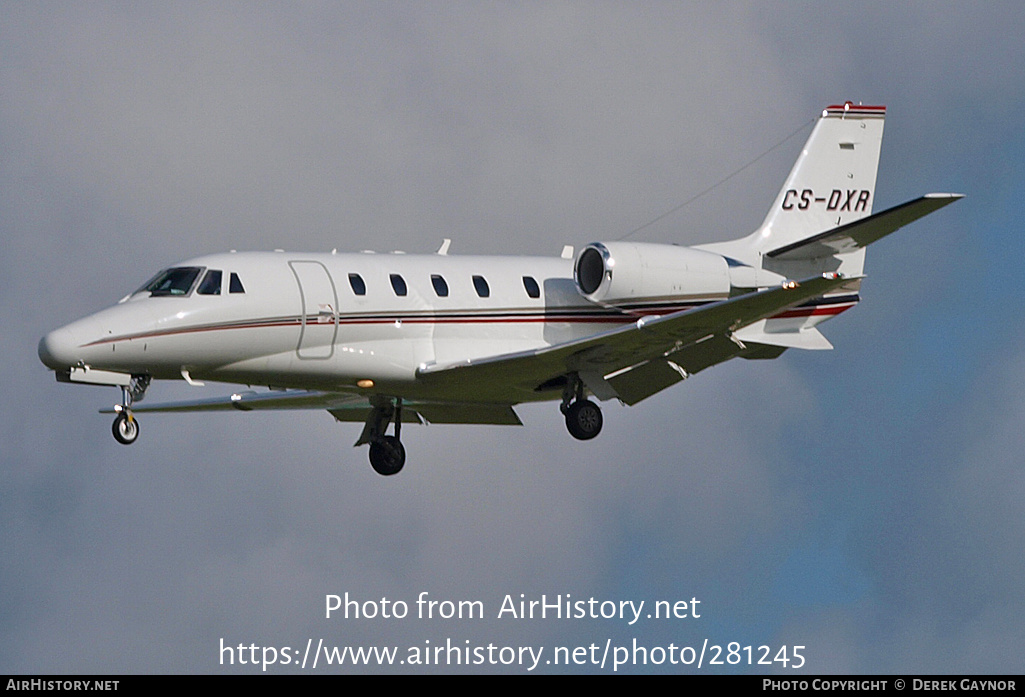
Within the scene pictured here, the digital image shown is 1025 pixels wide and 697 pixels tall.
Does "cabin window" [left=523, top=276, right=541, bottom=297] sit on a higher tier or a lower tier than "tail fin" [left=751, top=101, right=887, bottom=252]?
lower

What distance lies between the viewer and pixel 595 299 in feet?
108

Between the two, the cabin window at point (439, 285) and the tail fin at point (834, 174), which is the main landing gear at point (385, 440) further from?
the tail fin at point (834, 174)

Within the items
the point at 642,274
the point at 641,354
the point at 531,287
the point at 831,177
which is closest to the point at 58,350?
the point at 531,287

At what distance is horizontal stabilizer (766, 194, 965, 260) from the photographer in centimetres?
2888

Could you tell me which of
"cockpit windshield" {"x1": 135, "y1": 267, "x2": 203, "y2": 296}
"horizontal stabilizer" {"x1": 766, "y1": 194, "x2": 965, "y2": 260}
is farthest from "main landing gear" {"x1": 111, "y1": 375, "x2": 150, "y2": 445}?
"horizontal stabilizer" {"x1": 766, "y1": 194, "x2": 965, "y2": 260}

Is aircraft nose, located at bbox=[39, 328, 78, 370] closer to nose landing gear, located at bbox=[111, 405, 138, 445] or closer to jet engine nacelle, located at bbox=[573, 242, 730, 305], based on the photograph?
nose landing gear, located at bbox=[111, 405, 138, 445]

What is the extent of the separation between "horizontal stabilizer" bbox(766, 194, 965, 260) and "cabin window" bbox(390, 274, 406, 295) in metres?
7.04

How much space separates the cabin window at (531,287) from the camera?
33.1 meters

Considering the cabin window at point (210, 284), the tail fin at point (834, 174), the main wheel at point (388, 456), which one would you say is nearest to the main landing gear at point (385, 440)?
the main wheel at point (388, 456)

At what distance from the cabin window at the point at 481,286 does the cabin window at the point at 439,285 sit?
0.63m

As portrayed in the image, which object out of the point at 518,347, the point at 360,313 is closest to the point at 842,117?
the point at 518,347

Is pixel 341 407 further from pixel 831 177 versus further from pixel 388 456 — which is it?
pixel 831 177

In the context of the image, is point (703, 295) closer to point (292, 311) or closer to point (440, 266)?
point (440, 266)
